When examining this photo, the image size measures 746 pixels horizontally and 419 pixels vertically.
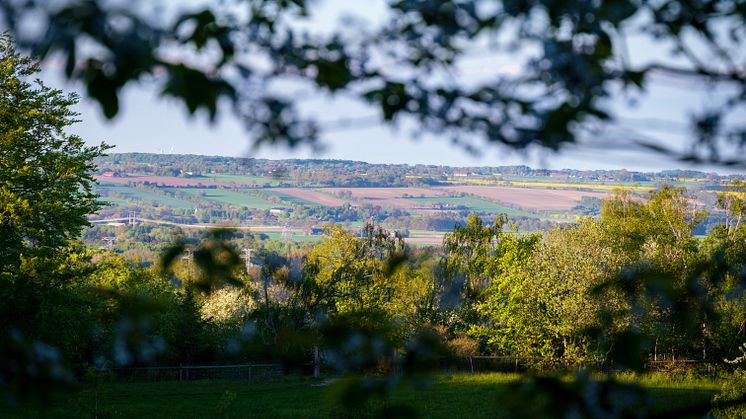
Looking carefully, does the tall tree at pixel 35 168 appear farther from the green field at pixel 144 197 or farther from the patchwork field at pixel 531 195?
the patchwork field at pixel 531 195

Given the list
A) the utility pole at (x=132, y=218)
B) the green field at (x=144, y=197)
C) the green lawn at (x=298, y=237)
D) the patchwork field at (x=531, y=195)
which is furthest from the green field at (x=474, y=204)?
the utility pole at (x=132, y=218)

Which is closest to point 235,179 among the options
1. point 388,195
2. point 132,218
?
point 132,218

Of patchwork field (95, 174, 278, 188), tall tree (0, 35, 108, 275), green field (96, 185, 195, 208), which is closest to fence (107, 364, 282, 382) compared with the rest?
tall tree (0, 35, 108, 275)

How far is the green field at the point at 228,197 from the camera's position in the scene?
89188 mm

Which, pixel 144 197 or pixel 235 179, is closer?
pixel 144 197

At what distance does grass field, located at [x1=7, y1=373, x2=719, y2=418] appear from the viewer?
62.8 ft

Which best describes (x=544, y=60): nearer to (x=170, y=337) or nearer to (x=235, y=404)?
(x=235, y=404)

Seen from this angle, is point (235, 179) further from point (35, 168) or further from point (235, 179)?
point (35, 168)

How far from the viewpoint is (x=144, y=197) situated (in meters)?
86.8

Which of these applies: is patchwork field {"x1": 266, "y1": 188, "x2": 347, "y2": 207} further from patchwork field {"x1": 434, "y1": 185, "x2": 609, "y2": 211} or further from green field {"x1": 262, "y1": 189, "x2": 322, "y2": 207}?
patchwork field {"x1": 434, "y1": 185, "x2": 609, "y2": 211}

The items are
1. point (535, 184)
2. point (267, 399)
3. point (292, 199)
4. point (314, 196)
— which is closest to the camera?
point (267, 399)

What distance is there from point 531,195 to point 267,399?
8890 cm

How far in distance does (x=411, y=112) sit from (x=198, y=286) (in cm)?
88

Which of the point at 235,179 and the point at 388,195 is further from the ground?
the point at 235,179
